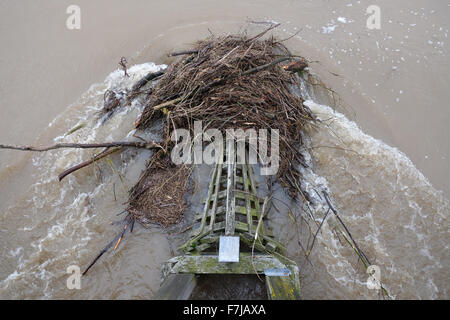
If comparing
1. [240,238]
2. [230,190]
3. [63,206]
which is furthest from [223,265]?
[63,206]

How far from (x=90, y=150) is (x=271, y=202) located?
11.2ft

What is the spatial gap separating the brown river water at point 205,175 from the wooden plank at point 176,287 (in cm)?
87

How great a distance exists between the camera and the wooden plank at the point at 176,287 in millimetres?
3223

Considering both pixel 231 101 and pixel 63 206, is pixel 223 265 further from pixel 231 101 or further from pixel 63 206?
pixel 63 206

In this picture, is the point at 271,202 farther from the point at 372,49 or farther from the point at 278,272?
the point at 372,49

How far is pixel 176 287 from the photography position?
11.0ft

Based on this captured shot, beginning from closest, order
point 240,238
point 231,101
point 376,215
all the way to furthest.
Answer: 1. point 240,238
2. point 376,215
3. point 231,101

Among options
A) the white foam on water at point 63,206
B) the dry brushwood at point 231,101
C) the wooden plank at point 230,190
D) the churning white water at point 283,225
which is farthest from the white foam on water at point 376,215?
the white foam on water at point 63,206

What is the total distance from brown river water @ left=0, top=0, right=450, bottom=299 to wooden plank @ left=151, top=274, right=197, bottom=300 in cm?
87

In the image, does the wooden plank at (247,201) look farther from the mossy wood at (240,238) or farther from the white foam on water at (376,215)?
the white foam on water at (376,215)

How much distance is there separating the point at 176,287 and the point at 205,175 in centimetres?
209

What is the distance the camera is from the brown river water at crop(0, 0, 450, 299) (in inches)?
175

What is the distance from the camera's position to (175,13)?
7.86m

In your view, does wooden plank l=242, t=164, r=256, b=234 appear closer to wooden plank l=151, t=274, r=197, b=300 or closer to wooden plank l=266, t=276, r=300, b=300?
wooden plank l=266, t=276, r=300, b=300
